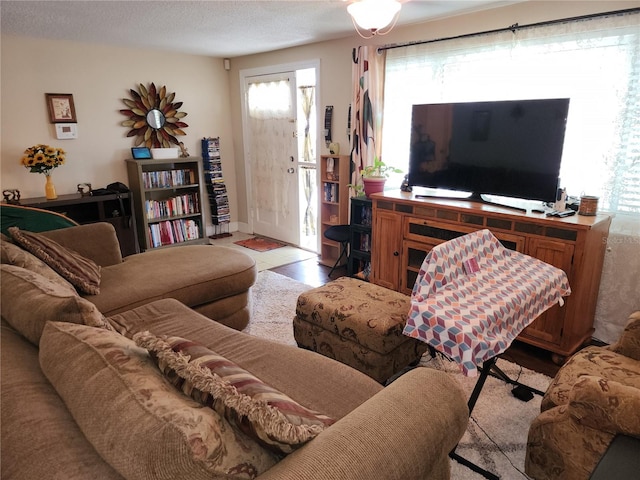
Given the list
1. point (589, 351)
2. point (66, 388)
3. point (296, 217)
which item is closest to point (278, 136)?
point (296, 217)

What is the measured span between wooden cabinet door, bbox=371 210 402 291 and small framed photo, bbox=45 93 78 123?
10.9 ft

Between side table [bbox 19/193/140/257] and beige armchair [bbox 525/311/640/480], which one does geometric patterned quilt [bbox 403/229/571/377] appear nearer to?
beige armchair [bbox 525/311/640/480]

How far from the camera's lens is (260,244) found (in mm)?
5250

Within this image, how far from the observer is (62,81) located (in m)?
4.21

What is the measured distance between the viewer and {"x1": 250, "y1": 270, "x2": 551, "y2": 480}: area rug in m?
1.79

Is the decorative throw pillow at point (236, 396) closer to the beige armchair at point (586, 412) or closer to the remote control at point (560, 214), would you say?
the beige armchair at point (586, 412)

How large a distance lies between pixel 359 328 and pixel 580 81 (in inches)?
84.2

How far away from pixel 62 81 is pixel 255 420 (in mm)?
4584

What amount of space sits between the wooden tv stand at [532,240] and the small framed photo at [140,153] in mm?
2793

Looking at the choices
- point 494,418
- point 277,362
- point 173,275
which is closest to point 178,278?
point 173,275

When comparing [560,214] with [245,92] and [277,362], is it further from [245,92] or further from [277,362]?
[245,92]

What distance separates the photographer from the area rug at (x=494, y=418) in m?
1.79

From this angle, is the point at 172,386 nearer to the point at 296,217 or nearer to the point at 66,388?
the point at 66,388

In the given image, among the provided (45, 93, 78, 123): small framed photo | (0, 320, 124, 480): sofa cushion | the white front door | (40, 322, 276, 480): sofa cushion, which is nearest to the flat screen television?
the white front door
